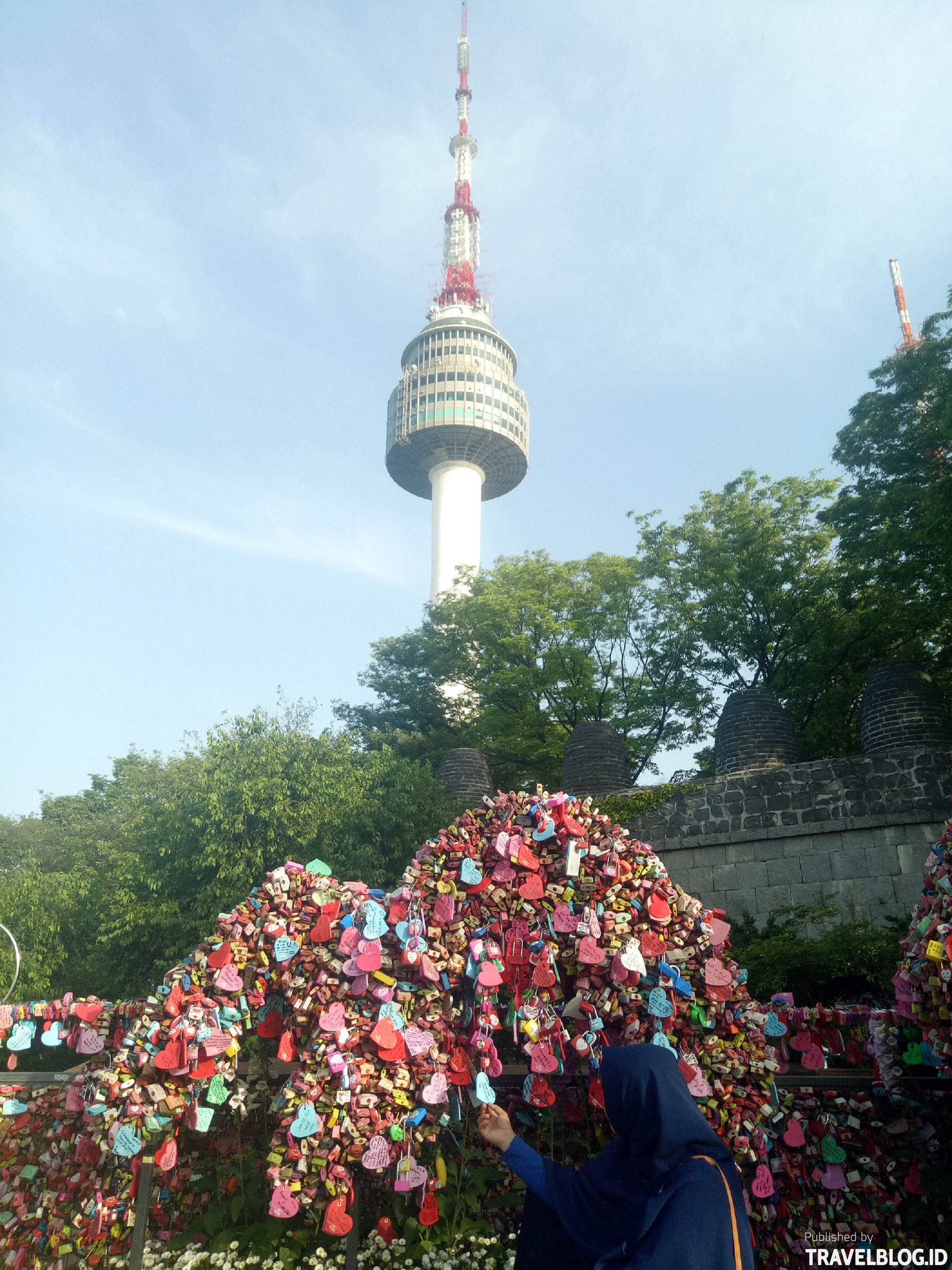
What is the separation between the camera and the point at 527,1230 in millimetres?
3154

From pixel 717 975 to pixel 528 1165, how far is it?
7.90 feet

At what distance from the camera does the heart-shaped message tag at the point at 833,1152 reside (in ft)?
16.9

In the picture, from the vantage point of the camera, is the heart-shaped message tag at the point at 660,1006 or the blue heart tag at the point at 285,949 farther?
the blue heart tag at the point at 285,949

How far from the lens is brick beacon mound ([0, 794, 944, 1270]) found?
5020 millimetres

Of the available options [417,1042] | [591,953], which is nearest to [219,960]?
[417,1042]

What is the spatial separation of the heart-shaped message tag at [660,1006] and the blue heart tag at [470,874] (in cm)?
127

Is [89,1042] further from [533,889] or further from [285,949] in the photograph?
[533,889]

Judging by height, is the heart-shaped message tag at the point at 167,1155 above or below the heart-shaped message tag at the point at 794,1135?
below

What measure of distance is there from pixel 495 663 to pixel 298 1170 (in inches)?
804

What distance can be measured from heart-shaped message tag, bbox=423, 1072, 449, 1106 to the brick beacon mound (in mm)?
13

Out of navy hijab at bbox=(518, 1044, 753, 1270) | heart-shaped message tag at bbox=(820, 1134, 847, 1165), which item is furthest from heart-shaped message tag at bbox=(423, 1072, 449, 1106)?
heart-shaped message tag at bbox=(820, 1134, 847, 1165)

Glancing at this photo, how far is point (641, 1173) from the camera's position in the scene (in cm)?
272

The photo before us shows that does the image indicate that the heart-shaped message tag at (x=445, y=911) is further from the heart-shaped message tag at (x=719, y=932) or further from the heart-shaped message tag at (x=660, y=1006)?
the heart-shaped message tag at (x=719, y=932)

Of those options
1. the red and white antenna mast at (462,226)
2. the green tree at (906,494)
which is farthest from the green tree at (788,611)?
the red and white antenna mast at (462,226)
